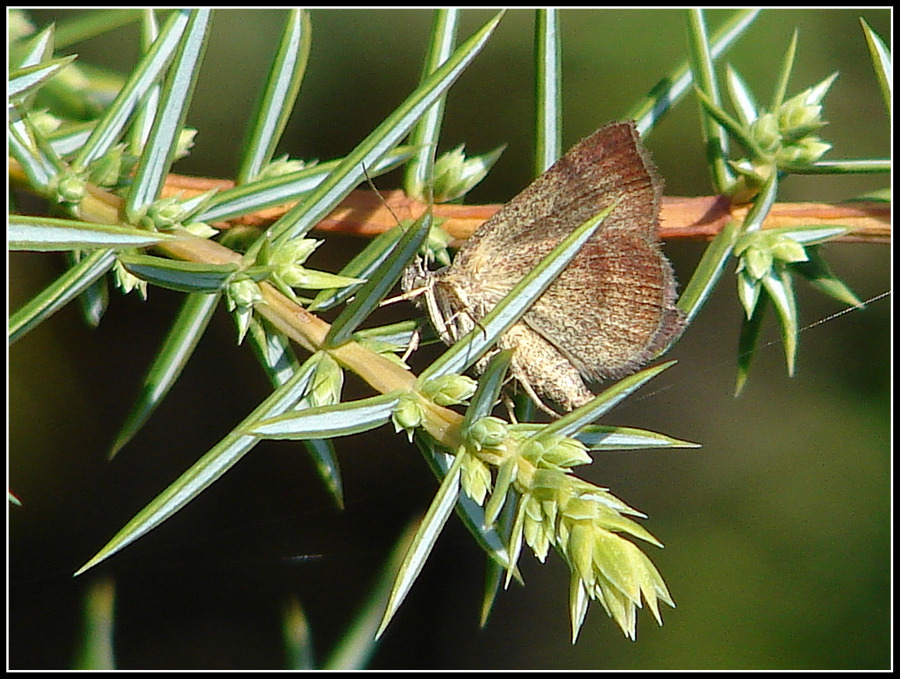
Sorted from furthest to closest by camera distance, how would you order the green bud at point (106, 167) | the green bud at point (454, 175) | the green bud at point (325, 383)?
1. the green bud at point (454, 175)
2. the green bud at point (106, 167)
3. the green bud at point (325, 383)

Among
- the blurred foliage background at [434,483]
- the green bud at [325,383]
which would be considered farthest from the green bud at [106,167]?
the blurred foliage background at [434,483]

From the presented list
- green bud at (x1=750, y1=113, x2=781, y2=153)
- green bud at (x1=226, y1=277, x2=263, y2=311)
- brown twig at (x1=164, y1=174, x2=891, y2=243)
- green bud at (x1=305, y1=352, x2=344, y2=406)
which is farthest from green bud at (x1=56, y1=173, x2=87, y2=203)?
green bud at (x1=750, y1=113, x2=781, y2=153)

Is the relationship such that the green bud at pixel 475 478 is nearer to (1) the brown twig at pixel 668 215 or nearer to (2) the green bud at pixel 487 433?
(2) the green bud at pixel 487 433

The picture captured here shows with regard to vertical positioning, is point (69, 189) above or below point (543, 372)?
above

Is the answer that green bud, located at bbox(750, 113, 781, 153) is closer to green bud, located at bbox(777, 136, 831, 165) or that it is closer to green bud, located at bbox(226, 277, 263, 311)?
green bud, located at bbox(777, 136, 831, 165)

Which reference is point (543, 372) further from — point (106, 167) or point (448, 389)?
point (106, 167)

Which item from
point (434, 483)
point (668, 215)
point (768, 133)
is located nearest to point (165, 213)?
point (668, 215)
